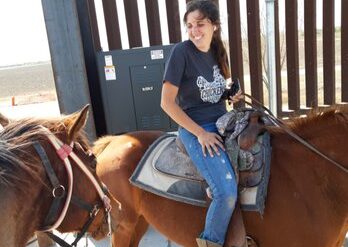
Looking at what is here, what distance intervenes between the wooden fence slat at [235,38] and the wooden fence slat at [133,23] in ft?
3.55

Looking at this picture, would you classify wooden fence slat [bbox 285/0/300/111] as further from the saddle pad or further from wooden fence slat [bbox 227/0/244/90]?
the saddle pad

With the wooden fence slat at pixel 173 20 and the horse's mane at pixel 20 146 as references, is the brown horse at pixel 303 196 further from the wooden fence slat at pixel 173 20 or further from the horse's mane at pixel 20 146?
the wooden fence slat at pixel 173 20

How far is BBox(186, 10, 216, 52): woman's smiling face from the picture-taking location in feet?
8.14

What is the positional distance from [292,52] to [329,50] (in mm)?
465

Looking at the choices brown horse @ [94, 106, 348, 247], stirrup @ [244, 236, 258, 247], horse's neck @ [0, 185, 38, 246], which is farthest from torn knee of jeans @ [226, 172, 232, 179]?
horse's neck @ [0, 185, 38, 246]

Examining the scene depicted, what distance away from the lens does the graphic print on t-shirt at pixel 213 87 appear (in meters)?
2.56

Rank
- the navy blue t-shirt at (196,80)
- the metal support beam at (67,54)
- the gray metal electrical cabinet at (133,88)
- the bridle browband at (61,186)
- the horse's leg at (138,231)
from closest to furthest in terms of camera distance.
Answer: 1. the bridle browband at (61,186)
2. the navy blue t-shirt at (196,80)
3. the horse's leg at (138,231)
4. the metal support beam at (67,54)
5. the gray metal electrical cabinet at (133,88)

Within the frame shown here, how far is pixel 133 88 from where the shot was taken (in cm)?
452

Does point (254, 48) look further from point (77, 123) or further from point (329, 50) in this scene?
point (77, 123)

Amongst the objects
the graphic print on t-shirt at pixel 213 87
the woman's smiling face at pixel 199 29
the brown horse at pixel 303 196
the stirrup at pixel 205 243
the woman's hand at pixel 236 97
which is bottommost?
the stirrup at pixel 205 243

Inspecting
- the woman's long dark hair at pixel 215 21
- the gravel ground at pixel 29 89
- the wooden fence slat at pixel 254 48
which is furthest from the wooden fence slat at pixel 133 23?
the gravel ground at pixel 29 89

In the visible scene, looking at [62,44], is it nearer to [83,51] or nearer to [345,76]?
[83,51]

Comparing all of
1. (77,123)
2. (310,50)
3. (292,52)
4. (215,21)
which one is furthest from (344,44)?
(77,123)

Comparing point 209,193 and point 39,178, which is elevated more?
point 39,178
